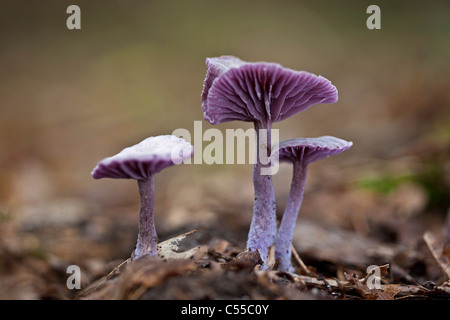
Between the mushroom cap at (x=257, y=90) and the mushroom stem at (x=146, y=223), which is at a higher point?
the mushroom cap at (x=257, y=90)

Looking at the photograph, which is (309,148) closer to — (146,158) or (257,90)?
(257,90)

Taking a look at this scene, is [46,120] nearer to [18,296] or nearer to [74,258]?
[74,258]

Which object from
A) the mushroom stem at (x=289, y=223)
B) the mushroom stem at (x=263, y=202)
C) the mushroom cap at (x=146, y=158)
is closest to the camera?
the mushroom cap at (x=146, y=158)

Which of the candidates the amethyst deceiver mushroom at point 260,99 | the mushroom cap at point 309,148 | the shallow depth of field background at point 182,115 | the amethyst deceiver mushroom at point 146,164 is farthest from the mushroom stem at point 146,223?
the shallow depth of field background at point 182,115

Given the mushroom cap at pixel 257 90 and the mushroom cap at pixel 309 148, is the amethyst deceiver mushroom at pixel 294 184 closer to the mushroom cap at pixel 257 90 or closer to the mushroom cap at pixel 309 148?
the mushroom cap at pixel 309 148

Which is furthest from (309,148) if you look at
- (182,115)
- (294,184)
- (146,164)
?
(182,115)
